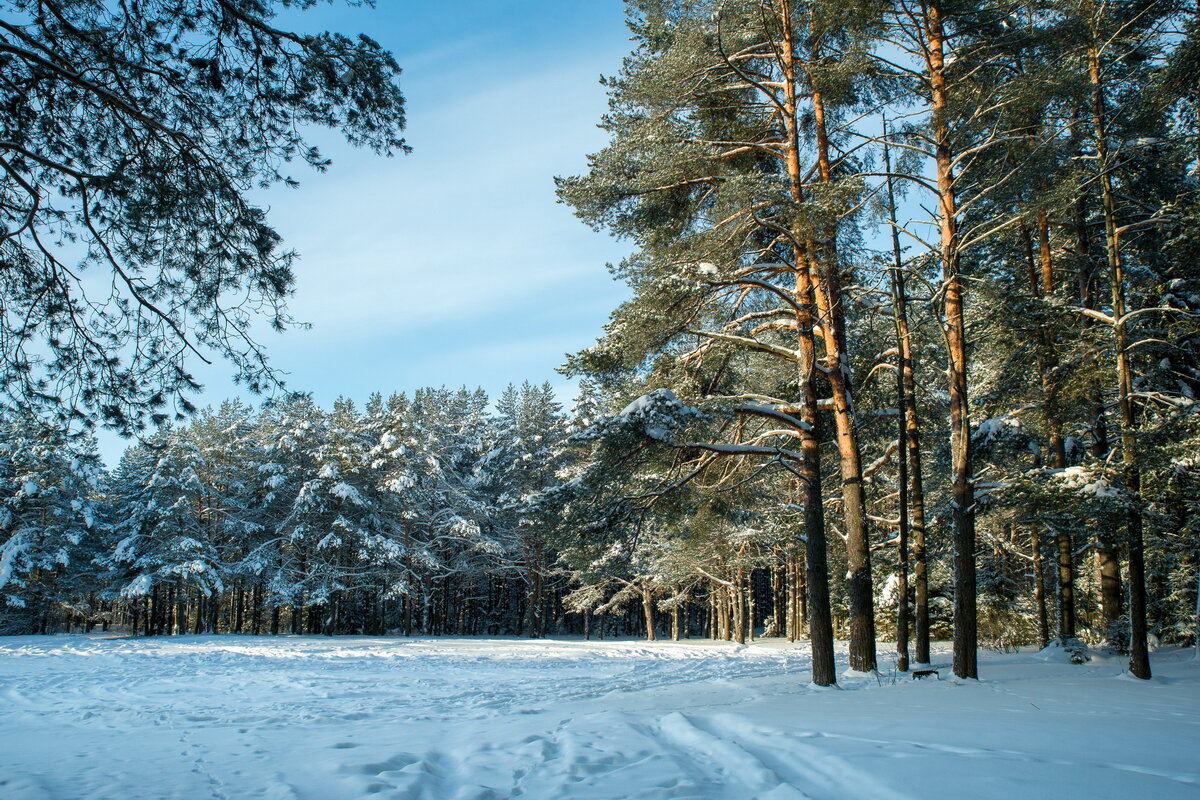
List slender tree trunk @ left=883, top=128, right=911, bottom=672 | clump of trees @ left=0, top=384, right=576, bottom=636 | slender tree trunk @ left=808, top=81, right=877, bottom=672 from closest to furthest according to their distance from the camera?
slender tree trunk @ left=808, top=81, right=877, bottom=672
slender tree trunk @ left=883, top=128, right=911, bottom=672
clump of trees @ left=0, top=384, right=576, bottom=636

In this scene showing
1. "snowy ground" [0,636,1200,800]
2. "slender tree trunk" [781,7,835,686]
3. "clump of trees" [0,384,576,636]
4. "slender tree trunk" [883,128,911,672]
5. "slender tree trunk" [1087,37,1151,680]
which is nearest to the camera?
"snowy ground" [0,636,1200,800]

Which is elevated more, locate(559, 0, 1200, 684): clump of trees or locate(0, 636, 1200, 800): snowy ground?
locate(559, 0, 1200, 684): clump of trees

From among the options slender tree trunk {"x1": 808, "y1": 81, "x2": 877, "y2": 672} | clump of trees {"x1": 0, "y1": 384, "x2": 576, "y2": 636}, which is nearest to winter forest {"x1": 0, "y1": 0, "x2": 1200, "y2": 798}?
slender tree trunk {"x1": 808, "y1": 81, "x2": 877, "y2": 672}

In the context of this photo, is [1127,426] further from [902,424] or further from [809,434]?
[809,434]

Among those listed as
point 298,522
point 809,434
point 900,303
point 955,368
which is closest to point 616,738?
point 809,434

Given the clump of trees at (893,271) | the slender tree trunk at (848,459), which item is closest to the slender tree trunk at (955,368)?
the clump of trees at (893,271)

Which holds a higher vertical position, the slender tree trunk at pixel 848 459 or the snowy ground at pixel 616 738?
the slender tree trunk at pixel 848 459

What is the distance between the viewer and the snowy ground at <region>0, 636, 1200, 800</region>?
3752 mm

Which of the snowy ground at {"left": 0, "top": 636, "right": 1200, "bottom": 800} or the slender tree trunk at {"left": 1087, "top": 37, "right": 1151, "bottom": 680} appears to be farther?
the slender tree trunk at {"left": 1087, "top": 37, "right": 1151, "bottom": 680}

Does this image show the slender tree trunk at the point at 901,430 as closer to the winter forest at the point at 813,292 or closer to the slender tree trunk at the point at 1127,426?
the winter forest at the point at 813,292

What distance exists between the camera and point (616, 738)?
17.1 feet

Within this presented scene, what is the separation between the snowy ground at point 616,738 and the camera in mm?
3752

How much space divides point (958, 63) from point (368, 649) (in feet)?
71.1

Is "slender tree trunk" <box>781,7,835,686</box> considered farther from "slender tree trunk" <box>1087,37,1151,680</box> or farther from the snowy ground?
"slender tree trunk" <box>1087,37,1151,680</box>
